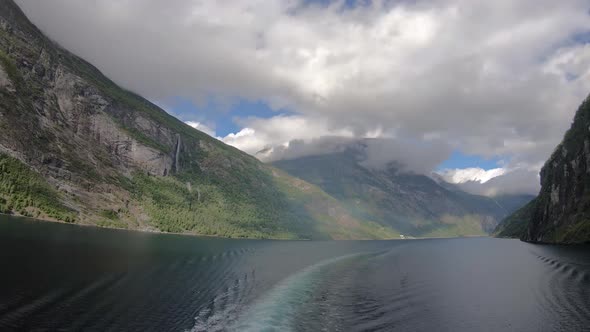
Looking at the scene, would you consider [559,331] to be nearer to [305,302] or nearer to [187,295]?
[305,302]

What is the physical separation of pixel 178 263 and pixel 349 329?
63.9m

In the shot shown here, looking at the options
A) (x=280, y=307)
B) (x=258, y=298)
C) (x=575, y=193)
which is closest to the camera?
(x=280, y=307)

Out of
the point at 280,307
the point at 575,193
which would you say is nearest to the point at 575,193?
the point at 575,193

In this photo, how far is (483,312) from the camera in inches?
2094

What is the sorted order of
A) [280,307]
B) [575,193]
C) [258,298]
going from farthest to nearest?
[575,193] < [258,298] < [280,307]

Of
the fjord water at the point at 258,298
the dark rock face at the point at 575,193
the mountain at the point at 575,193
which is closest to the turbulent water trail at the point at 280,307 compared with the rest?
the fjord water at the point at 258,298

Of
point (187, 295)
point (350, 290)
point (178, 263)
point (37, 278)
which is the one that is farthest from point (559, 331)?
point (178, 263)

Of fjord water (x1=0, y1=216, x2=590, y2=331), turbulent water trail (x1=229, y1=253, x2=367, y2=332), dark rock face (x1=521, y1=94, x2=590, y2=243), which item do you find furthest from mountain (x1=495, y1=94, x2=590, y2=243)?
turbulent water trail (x1=229, y1=253, x2=367, y2=332)

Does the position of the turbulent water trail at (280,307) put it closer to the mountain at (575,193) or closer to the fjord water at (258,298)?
the fjord water at (258,298)

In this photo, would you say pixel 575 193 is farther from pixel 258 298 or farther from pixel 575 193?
pixel 258 298

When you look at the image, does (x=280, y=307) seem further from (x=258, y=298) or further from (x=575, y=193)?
(x=575, y=193)

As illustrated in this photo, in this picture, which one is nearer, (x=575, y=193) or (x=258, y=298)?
(x=258, y=298)

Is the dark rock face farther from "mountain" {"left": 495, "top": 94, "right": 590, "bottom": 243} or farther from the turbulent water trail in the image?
the turbulent water trail

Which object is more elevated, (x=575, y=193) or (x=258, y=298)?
(x=575, y=193)
